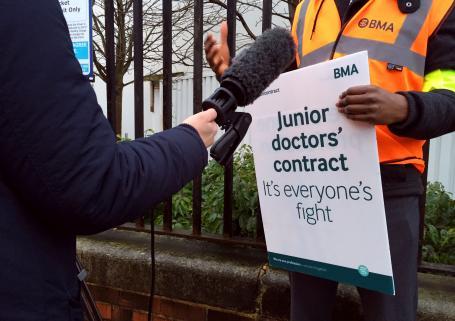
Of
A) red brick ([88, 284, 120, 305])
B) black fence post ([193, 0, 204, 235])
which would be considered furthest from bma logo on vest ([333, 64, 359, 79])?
red brick ([88, 284, 120, 305])

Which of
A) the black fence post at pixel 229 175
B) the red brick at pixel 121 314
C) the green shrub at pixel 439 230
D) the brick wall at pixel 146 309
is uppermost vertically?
the black fence post at pixel 229 175

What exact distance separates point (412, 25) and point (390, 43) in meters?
0.08

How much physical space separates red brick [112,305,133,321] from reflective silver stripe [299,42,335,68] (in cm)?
182

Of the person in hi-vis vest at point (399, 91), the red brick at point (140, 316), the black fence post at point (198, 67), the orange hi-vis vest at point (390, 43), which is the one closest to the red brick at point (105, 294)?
the red brick at point (140, 316)

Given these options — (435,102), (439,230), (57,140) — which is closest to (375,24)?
(435,102)

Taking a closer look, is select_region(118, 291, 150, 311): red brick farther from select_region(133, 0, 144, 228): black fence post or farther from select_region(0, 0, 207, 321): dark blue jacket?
select_region(0, 0, 207, 321): dark blue jacket

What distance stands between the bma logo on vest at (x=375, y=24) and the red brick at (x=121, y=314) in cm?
206

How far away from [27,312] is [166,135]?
1.65 ft

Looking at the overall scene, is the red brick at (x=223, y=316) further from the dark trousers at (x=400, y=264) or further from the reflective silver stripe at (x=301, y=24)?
the reflective silver stripe at (x=301, y=24)

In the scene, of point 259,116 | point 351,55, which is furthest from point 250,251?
point 351,55

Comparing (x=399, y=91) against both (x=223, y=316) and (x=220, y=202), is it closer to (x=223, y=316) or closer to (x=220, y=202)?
(x=223, y=316)

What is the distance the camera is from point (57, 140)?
0.91 metres

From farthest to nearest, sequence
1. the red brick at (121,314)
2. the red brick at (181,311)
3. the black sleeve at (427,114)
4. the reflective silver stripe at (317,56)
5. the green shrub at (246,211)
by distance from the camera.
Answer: the red brick at (121,314), the green shrub at (246,211), the red brick at (181,311), the reflective silver stripe at (317,56), the black sleeve at (427,114)

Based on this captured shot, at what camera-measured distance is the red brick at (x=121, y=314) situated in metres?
2.69
